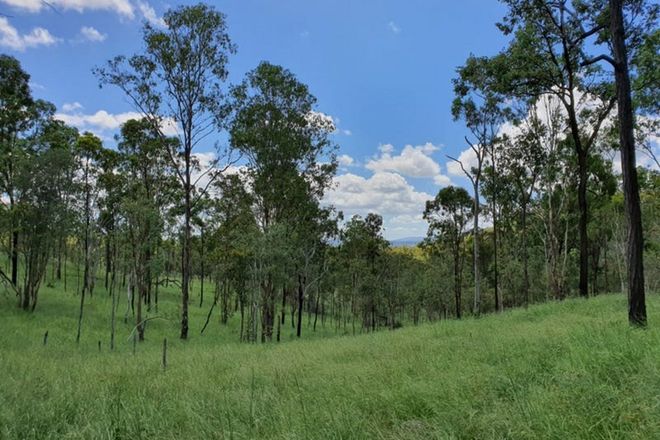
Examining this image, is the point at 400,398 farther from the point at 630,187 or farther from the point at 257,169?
the point at 257,169

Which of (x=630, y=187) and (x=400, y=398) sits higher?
(x=630, y=187)

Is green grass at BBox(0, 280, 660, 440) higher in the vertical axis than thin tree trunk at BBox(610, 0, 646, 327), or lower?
lower

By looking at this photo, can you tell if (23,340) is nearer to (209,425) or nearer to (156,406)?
(156,406)

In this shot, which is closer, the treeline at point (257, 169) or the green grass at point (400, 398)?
the green grass at point (400, 398)

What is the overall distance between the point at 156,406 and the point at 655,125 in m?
28.4

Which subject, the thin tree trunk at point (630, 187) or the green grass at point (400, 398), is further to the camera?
the thin tree trunk at point (630, 187)

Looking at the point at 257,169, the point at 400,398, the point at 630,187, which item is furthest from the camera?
the point at 257,169

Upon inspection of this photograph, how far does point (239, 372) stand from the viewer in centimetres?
834

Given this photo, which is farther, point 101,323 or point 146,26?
point 101,323

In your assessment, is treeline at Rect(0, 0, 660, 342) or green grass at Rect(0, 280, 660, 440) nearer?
green grass at Rect(0, 280, 660, 440)

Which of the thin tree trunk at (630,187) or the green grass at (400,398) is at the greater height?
the thin tree trunk at (630,187)

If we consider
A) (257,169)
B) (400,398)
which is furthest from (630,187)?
(257,169)

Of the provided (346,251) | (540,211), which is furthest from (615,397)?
(346,251)

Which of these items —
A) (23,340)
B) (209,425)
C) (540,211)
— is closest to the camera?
(209,425)
